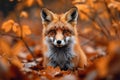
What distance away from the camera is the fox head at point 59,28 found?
7.19 meters

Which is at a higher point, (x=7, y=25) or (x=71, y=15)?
(x=71, y=15)

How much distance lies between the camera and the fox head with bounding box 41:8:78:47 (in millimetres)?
7188

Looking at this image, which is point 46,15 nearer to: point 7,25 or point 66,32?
point 66,32

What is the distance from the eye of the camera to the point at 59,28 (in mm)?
7293

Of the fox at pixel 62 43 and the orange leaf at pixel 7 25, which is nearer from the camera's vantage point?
the fox at pixel 62 43

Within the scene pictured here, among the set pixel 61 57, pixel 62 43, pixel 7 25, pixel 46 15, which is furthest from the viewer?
pixel 7 25

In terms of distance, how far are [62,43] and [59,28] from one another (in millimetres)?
281

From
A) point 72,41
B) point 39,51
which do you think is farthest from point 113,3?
point 39,51

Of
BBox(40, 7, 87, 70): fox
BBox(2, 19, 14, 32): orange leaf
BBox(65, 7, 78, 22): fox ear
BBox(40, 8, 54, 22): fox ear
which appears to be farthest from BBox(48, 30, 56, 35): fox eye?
BBox(2, 19, 14, 32): orange leaf

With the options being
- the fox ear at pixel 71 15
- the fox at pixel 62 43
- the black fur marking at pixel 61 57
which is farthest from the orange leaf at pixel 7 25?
the fox ear at pixel 71 15

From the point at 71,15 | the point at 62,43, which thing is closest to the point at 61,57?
the point at 62,43

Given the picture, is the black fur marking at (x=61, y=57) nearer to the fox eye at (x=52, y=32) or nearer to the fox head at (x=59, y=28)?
the fox head at (x=59, y=28)

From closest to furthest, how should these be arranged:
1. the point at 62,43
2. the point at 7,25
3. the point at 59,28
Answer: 1. the point at 62,43
2. the point at 59,28
3. the point at 7,25

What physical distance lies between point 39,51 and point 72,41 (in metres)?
3.70
